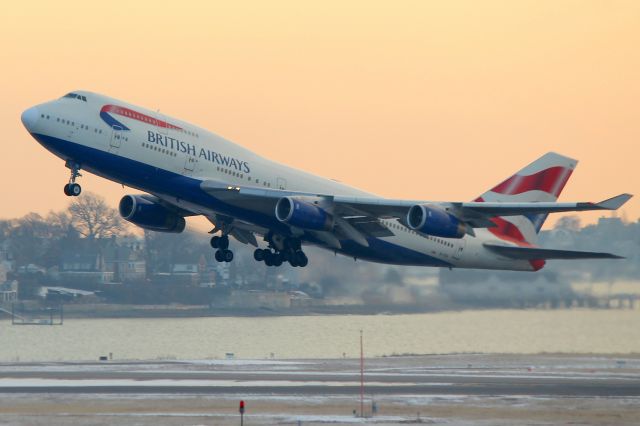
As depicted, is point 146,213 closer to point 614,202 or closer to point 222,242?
point 222,242

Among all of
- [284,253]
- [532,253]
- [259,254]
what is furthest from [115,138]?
[532,253]

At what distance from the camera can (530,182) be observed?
66.2 metres

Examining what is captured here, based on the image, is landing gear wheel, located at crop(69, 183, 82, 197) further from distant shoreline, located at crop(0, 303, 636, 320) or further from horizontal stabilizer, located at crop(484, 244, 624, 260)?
distant shoreline, located at crop(0, 303, 636, 320)

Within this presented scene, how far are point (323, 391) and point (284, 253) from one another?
6.84 metres

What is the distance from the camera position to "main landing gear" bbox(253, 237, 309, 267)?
5869cm

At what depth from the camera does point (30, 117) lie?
52.4m

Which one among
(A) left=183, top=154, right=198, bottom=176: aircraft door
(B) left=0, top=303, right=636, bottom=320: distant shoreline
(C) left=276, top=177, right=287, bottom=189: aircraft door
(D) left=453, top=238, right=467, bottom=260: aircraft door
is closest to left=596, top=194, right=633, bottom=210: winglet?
(D) left=453, top=238, right=467, bottom=260: aircraft door

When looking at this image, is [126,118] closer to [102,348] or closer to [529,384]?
[529,384]

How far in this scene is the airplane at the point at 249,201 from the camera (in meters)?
52.6

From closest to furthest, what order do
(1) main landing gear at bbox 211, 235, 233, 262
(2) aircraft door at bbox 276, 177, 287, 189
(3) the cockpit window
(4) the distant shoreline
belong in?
(3) the cockpit window
(2) aircraft door at bbox 276, 177, 287, 189
(1) main landing gear at bbox 211, 235, 233, 262
(4) the distant shoreline

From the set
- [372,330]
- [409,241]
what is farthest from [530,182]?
[372,330]

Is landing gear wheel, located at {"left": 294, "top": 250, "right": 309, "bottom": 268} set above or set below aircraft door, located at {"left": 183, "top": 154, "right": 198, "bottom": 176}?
below

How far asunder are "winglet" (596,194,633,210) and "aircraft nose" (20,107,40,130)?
2375 centimetres

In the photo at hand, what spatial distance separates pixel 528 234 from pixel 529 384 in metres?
8.34
